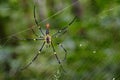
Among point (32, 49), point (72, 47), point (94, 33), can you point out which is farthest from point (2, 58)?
point (94, 33)

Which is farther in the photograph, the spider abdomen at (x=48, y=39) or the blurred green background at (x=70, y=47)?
the spider abdomen at (x=48, y=39)

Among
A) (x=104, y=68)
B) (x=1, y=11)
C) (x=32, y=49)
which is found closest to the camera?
(x=104, y=68)

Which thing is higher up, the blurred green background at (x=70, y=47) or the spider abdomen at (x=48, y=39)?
the spider abdomen at (x=48, y=39)

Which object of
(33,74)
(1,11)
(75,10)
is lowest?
(75,10)

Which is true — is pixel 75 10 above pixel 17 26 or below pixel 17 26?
below

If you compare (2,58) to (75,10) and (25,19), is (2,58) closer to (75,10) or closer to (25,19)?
(25,19)

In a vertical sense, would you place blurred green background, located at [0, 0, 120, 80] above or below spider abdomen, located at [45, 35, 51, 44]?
below

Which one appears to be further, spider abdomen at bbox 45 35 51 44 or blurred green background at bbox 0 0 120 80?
spider abdomen at bbox 45 35 51 44

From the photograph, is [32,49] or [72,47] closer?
[72,47]
